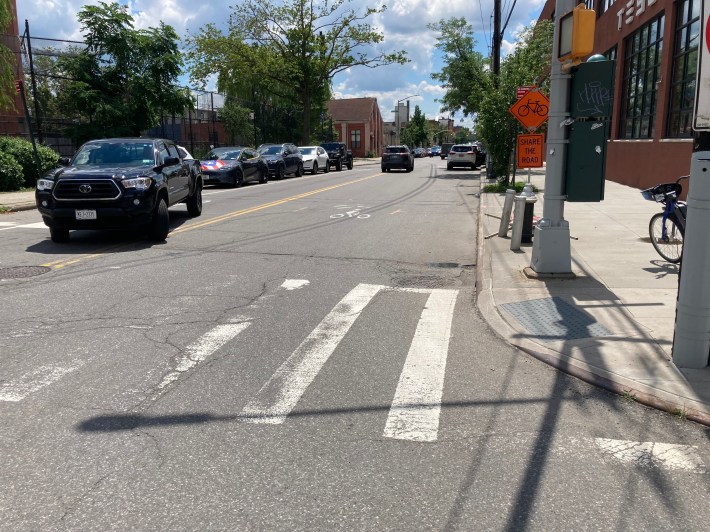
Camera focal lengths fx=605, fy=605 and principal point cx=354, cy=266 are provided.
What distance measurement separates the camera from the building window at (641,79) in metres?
18.8

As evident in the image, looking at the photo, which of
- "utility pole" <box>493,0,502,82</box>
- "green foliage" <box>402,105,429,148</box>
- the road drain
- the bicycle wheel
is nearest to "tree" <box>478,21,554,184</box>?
"utility pole" <box>493,0,502,82</box>

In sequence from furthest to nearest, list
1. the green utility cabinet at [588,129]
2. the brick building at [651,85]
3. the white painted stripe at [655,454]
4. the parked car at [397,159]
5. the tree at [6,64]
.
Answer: the parked car at [397,159] < the tree at [6,64] < the brick building at [651,85] < the green utility cabinet at [588,129] < the white painted stripe at [655,454]

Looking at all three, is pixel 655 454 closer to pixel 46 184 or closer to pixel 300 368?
pixel 300 368

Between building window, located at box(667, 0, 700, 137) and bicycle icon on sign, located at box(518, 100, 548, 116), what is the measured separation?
4.02m

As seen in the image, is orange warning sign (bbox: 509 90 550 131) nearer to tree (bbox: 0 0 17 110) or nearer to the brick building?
→ the brick building

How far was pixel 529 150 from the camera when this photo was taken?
44.2 feet

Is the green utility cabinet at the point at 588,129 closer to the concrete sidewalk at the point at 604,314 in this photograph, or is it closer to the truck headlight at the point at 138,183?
the concrete sidewalk at the point at 604,314

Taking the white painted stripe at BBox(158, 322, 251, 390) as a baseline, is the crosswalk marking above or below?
above

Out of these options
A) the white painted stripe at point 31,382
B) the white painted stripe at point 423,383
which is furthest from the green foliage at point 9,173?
the white painted stripe at point 423,383

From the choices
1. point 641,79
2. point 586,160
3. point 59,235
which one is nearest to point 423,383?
point 586,160

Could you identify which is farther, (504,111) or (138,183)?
(504,111)

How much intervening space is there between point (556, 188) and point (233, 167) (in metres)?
17.9

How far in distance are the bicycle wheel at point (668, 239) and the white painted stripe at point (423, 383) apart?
3.83 meters

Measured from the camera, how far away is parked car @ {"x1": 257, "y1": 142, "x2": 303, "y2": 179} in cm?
2930
